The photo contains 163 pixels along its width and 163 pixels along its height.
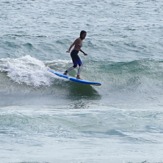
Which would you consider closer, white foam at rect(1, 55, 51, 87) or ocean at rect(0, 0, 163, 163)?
ocean at rect(0, 0, 163, 163)

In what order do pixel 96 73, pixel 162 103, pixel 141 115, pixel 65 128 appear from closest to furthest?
pixel 65 128 → pixel 141 115 → pixel 162 103 → pixel 96 73

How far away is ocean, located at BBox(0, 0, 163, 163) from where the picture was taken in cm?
1241

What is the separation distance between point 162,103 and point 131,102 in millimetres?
929

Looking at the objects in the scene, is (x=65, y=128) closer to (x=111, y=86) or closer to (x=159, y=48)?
(x=111, y=86)

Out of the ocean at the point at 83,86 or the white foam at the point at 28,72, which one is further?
the white foam at the point at 28,72

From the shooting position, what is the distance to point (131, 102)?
1841 centimetres

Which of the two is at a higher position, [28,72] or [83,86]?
[28,72]

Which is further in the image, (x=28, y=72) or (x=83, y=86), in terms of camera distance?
(x=28, y=72)

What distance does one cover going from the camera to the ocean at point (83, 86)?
1241 centimetres

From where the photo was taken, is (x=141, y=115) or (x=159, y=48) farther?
(x=159, y=48)

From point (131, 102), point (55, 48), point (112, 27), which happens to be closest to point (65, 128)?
point (131, 102)

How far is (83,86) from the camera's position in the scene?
19562 millimetres

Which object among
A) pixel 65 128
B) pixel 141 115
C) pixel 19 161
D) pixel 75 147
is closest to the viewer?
pixel 19 161

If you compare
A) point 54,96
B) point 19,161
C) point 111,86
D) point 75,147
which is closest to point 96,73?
point 111,86
